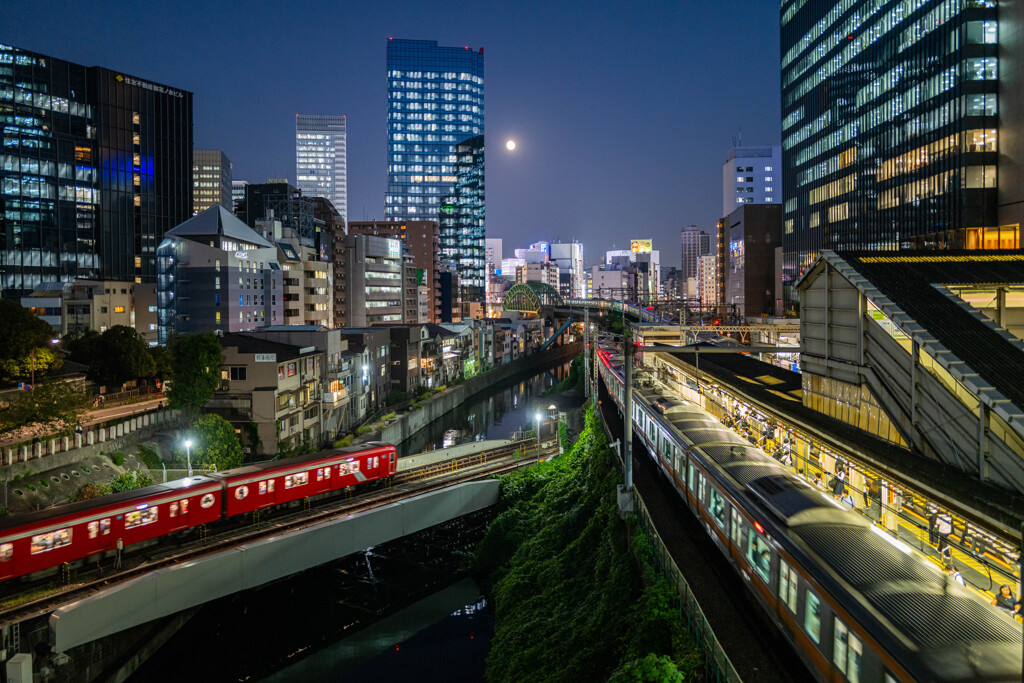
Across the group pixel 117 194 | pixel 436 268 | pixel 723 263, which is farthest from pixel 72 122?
pixel 723 263

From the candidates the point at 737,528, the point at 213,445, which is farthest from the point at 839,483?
the point at 213,445

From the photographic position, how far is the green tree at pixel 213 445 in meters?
25.9

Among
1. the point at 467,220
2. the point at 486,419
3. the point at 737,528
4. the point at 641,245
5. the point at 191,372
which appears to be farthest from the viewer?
the point at 641,245

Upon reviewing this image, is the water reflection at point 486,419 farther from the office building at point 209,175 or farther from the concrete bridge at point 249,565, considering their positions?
the office building at point 209,175

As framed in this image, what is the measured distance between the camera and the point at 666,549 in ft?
37.4

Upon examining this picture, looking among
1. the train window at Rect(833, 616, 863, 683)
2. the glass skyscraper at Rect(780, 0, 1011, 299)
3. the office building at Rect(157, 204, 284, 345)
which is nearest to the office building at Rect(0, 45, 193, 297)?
the office building at Rect(157, 204, 284, 345)

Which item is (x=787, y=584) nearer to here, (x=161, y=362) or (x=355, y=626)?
(x=355, y=626)

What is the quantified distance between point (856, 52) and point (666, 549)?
166 ft

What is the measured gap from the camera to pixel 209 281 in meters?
42.7

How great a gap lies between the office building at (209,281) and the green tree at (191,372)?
1423 centimetres

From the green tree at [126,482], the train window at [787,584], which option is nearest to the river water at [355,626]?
the green tree at [126,482]

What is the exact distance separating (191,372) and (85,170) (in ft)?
168

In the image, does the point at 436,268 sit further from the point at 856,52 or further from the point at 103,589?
the point at 103,589

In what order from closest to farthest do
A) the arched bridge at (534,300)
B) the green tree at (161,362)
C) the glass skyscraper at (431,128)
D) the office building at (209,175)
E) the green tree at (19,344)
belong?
the green tree at (19,344)
the green tree at (161,362)
the arched bridge at (534,300)
the glass skyscraper at (431,128)
the office building at (209,175)
